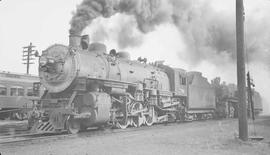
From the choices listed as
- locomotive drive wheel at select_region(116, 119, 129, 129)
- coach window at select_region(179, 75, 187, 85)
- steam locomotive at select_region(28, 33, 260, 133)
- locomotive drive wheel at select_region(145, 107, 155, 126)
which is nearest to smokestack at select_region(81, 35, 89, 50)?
steam locomotive at select_region(28, 33, 260, 133)

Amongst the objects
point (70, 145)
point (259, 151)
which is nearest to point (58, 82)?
point (70, 145)

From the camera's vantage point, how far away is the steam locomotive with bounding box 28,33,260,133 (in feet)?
40.9

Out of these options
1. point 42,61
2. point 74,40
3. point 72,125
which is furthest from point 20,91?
point 72,125

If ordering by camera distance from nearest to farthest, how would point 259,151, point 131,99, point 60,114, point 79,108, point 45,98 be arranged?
point 259,151
point 60,114
point 79,108
point 45,98
point 131,99

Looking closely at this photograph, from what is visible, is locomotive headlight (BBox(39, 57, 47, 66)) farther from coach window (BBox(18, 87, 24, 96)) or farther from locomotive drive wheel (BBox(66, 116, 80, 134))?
coach window (BBox(18, 87, 24, 96))

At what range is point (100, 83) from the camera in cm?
1352

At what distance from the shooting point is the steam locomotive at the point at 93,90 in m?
12.5

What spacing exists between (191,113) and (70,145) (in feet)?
46.4

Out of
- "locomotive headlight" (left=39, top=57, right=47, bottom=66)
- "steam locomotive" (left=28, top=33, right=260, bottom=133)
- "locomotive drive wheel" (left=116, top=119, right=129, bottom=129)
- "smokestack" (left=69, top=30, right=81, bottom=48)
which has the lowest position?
"locomotive drive wheel" (left=116, top=119, right=129, bottom=129)

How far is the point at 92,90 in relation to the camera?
13.4 meters

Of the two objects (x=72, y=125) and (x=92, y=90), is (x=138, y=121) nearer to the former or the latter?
(x=92, y=90)

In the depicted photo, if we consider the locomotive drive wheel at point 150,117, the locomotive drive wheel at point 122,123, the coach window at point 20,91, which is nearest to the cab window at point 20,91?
the coach window at point 20,91

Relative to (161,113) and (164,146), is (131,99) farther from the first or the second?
(164,146)

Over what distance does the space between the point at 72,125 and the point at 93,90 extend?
1.78 meters
